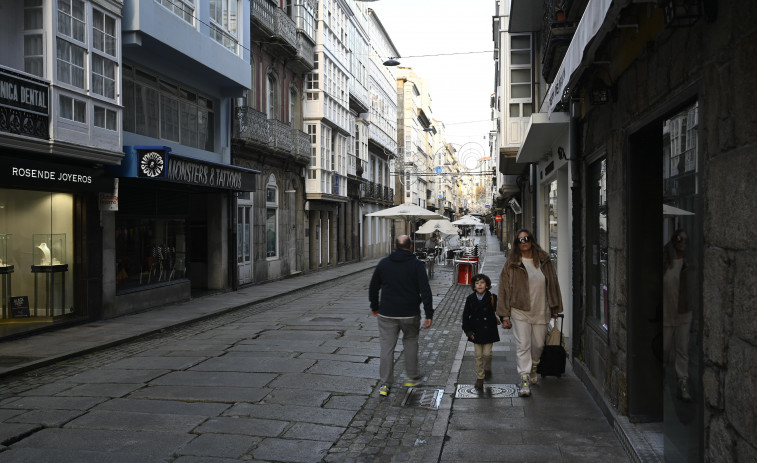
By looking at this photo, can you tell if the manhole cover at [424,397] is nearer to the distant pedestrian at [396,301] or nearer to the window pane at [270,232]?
the distant pedestrian at [396,301]

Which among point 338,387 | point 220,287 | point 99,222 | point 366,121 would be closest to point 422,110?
point 366,121

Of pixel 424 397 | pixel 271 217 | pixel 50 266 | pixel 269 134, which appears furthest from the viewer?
pixel 271 217

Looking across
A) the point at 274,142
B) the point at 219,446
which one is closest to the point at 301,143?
the point at 274,142

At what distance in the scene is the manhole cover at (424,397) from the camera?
727 cm

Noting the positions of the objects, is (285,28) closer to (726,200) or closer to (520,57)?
(520,57)

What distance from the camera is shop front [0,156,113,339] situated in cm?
1188

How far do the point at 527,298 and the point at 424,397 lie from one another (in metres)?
1.61

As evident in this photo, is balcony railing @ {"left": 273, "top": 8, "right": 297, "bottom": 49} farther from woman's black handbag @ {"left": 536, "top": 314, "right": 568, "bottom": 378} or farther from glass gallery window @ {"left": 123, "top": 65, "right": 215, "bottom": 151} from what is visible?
woman's black handbag @ {"left": 536, "top": 314, "right": 568, "bottom": 378}

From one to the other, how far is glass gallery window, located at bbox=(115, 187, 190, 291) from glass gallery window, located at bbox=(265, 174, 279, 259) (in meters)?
6.38

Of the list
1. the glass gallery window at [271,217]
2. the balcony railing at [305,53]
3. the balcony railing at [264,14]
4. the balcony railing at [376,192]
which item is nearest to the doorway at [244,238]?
the glass gallery window at [271,217]

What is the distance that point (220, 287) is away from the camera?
69.5ft

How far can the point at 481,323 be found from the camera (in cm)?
791

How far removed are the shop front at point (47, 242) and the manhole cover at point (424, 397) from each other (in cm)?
769

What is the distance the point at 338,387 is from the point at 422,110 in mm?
69605
